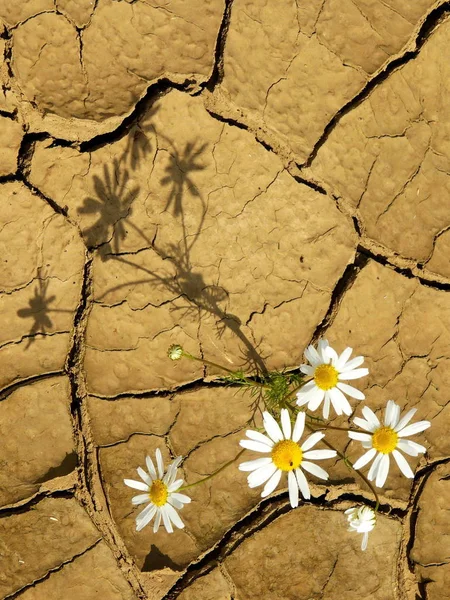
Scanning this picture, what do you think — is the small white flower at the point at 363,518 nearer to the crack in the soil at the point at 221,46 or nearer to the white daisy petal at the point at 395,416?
the white daisy petal at the point at 395,416

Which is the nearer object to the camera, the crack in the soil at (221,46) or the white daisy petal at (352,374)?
the white daisy petal at (352,374)

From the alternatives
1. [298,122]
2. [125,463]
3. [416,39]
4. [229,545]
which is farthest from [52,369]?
[416,39]

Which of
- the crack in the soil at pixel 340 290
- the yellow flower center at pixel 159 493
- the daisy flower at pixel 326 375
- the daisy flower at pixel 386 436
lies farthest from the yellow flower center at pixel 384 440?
the yellow flower center at pixel 159 493

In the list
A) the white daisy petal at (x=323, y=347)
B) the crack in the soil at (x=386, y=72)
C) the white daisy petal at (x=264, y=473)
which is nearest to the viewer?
the white daisy petal at (x=323, y=347)

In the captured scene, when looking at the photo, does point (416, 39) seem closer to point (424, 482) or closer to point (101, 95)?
point (101, 95)

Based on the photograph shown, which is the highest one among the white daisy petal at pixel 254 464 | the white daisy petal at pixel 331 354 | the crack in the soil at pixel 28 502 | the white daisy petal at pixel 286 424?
the crack in the soil at pixel 28 502

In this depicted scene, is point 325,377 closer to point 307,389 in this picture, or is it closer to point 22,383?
point 307,389

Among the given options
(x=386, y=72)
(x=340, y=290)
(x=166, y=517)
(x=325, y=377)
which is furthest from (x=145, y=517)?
(x=386, y=72)
